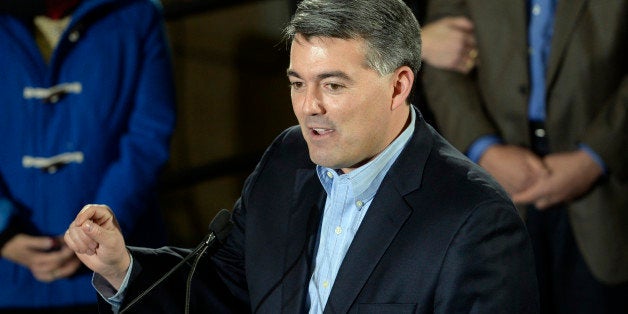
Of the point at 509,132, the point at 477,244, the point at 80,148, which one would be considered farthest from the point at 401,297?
the point at 80,148

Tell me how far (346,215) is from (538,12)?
1319mm

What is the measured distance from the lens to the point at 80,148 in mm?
3520

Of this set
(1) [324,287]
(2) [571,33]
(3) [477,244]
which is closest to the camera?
(3) [477,244]

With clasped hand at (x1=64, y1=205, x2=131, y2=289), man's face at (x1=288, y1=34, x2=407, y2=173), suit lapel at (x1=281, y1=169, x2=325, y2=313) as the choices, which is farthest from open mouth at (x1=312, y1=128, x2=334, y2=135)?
clasped hand at (x1=64, y1=205, x2=131, y2=289)

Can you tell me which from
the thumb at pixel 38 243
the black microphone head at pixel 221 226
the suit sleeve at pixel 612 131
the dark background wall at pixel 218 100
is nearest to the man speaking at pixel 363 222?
the black microphone head at pixel 221 226

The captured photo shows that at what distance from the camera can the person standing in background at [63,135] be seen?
136 inches

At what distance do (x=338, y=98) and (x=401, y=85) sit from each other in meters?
0.16

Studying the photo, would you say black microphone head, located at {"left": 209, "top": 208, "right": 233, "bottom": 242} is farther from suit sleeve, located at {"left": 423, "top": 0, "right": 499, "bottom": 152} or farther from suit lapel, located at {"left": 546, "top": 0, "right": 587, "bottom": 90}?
suit lapel, located at {"left": 546, "top": 0, "right": 587, "bottom": 90}

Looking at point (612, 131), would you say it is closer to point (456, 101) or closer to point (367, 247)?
point (456, 101)

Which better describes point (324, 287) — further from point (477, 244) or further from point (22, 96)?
point (22, 96)

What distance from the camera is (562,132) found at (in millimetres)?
3438

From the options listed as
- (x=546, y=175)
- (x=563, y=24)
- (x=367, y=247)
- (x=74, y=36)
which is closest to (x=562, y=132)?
(x=546, y=175)

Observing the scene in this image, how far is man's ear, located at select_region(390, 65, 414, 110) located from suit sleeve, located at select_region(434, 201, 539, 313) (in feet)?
1.05

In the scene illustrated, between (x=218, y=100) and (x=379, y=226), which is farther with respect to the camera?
(x=218, y=100)
